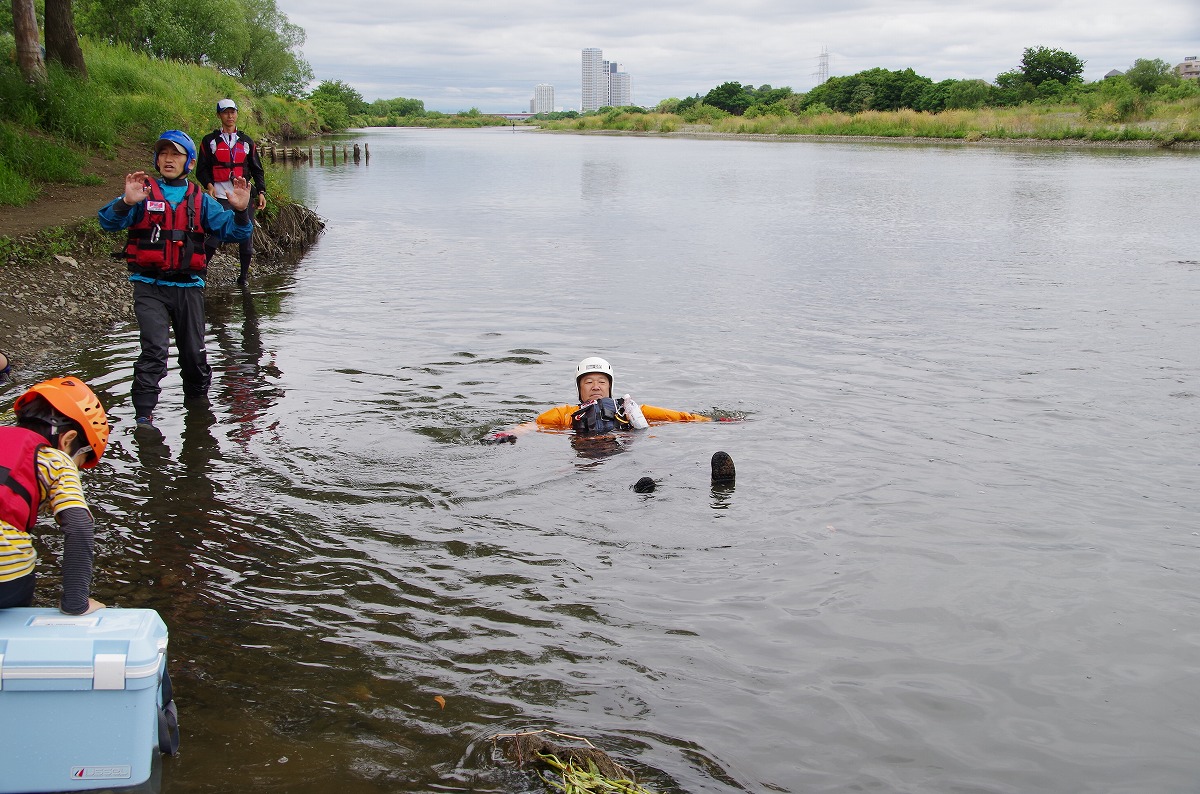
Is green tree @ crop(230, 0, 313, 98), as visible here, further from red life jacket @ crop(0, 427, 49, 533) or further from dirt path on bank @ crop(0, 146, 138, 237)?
red life jacket @ crop(0, 427, 49, 533)

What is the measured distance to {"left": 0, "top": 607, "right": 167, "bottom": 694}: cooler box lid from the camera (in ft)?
12.0

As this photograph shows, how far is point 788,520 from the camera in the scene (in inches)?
299

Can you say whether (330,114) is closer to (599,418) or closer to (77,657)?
(599,418)

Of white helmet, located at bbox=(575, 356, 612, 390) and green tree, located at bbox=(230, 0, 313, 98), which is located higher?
green tree, located at bbox=(230, 0, 313, 98)

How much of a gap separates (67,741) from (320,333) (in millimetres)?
10558

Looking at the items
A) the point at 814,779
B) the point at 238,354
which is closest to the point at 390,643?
the point at 814,779

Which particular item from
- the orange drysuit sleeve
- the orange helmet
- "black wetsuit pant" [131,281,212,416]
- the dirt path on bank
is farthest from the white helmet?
the dirt path on bank

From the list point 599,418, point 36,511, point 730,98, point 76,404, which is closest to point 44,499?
point 36,511

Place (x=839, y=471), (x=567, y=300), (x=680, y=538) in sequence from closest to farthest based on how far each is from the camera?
(x=680, y=538) < (x=839, y=471) < (x=567, y=300)

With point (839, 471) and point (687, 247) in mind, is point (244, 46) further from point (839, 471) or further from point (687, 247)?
point (839, 471)

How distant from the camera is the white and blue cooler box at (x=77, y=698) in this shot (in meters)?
3.69

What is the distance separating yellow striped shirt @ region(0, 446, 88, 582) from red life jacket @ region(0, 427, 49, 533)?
0.09 ft

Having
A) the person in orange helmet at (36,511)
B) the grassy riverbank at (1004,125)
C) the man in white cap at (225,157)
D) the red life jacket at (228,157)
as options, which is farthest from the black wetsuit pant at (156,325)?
the grassy riverbank at (1004,125)

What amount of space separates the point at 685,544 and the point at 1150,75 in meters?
92.2
